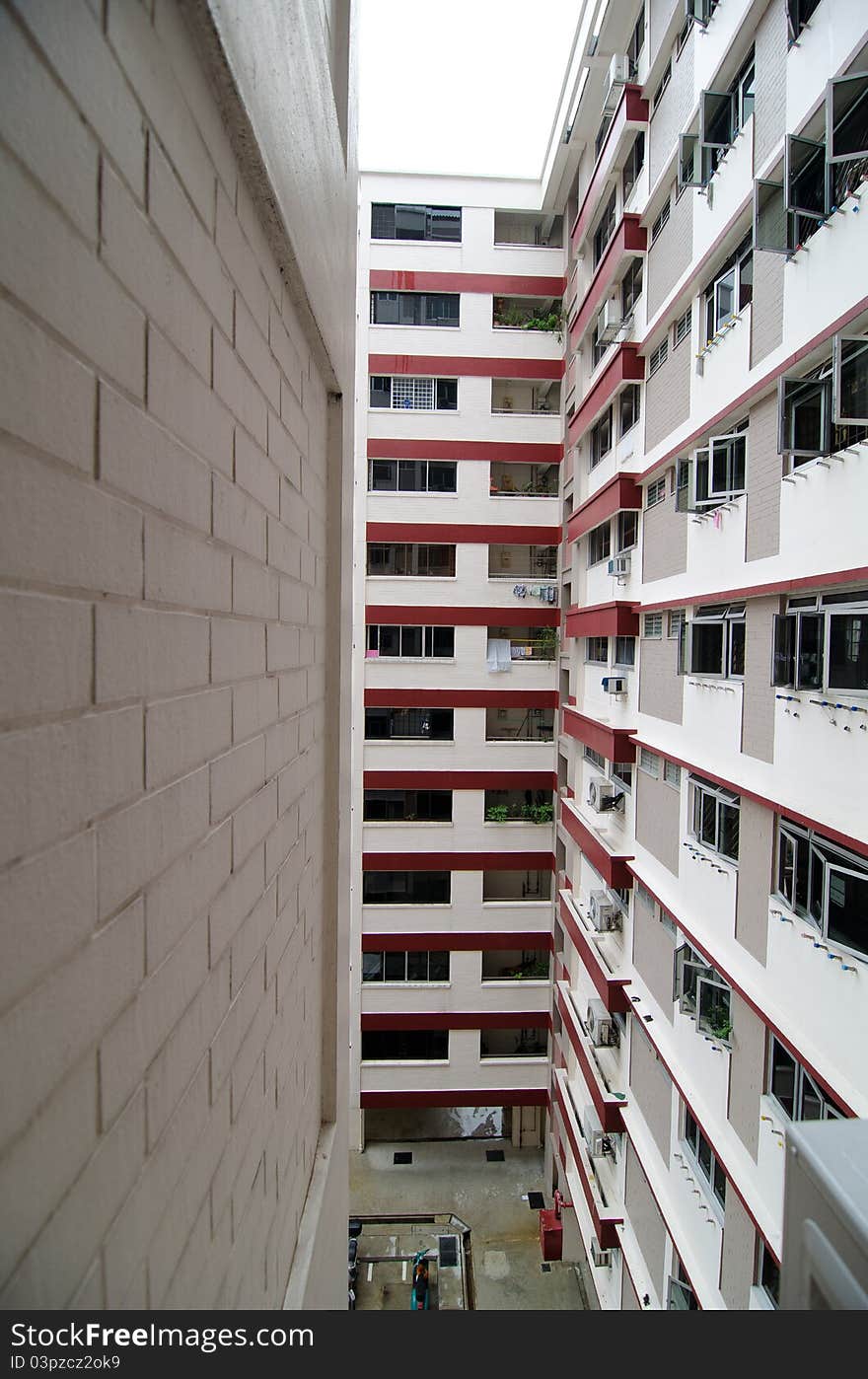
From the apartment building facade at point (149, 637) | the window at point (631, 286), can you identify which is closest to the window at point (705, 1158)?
the apartment building facade at point (149, 637)

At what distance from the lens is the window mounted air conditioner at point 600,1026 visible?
747 cm

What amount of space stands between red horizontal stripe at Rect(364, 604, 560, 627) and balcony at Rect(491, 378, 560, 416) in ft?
9.80

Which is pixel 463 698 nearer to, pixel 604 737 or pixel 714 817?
pixel 604 737

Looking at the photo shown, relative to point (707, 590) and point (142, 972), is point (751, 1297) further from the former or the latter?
point (142, 972)

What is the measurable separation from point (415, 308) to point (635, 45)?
3.93 meters

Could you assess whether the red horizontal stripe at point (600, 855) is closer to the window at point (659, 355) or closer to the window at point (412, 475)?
the window at point (659, 355)

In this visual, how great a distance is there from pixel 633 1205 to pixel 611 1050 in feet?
4.42

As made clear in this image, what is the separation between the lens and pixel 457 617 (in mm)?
10227

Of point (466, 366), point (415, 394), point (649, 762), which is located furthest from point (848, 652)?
point (415, 394)

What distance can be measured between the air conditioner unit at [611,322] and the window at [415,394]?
117 inches

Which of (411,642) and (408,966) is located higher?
(411,642)

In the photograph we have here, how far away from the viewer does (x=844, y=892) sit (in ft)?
11.9

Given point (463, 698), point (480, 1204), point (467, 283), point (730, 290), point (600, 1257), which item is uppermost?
point (467, 283)

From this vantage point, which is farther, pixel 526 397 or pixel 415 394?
pixel 526 397
